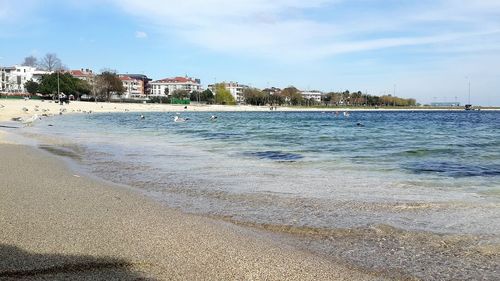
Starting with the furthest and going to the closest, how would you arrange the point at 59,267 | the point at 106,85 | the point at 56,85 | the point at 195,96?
the point at 195,96, the point at 106,85, the point at 56,85, the point at 59,267

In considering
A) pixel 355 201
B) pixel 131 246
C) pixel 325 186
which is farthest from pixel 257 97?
pixel 131 246

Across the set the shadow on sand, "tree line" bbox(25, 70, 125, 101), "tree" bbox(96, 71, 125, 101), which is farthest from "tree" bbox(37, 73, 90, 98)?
the shadow on sand

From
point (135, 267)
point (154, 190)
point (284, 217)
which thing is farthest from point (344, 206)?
point (135, 267)

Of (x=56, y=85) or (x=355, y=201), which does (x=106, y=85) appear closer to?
(x=56, y=85)

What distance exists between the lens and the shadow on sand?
369cm

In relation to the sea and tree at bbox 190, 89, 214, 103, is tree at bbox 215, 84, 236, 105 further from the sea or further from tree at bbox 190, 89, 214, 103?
the sea

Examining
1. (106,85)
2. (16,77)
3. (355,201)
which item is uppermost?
(16,77)

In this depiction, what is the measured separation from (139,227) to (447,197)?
5.73m

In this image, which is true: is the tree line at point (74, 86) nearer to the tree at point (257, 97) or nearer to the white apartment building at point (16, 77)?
the white apartment building at point (16, 77)

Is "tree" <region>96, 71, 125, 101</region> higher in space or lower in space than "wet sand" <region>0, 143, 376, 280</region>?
higher

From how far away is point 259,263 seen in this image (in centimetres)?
431

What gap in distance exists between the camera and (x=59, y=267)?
3889mm

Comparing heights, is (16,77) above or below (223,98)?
above

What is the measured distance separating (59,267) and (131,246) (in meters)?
0.84
